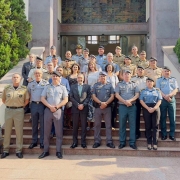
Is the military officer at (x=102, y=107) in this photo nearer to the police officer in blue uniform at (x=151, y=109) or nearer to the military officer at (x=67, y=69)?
the police officer in blue uniform at (x=151, y=109)

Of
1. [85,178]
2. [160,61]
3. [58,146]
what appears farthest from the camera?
[160,61]

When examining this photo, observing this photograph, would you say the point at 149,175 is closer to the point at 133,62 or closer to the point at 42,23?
the point at 133,62

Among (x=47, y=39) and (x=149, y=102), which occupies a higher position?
(x=47, y=39)

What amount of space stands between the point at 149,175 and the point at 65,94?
8.73 feet

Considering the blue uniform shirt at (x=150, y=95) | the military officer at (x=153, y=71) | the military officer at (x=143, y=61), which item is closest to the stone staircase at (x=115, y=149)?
the blue uniform shirt at (x=150, y=95)

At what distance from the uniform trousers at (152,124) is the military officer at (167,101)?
48cm

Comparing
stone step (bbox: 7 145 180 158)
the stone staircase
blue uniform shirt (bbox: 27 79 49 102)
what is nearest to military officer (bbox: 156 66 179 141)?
the stone staircase

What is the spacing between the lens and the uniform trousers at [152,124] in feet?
21.1

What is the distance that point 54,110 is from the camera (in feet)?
20.6

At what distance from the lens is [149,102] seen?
6.51m

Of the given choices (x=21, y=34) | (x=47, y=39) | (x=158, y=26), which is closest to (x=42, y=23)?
(x=47, y=39)

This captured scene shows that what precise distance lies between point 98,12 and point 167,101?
408 inches

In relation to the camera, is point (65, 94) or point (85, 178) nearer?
point (85, 178)

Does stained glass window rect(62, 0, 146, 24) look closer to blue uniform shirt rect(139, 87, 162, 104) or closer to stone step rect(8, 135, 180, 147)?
blue uniform shirt rect(139, 87, 162, 104)
